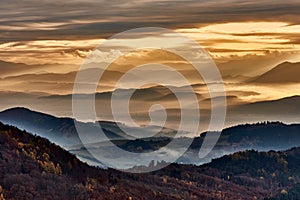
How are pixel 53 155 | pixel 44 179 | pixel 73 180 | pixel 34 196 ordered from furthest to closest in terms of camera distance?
pixel 53 155, pixel 73 180, pixel 44 179, pixel 34 196

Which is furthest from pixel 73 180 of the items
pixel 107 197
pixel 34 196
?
pixel 34 196

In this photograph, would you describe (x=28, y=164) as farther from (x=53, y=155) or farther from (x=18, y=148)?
(x=53, y=155)

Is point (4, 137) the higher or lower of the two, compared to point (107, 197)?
higher

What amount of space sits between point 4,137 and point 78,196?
26.3 meters

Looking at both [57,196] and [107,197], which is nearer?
[57,196]

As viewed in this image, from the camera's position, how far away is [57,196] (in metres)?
156

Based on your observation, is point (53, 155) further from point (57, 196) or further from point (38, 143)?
point (57, 196)

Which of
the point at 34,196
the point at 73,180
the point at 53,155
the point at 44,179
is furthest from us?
the point at 53,155

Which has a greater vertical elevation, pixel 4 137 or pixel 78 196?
pixel 4 137

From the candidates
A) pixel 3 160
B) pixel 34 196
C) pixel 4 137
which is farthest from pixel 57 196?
pixel 4 137

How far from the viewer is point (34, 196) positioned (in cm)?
15262

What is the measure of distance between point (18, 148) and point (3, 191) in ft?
84.2

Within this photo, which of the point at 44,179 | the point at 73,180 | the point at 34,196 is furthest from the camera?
the point at 73,180

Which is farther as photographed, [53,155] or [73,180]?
[53,155]
